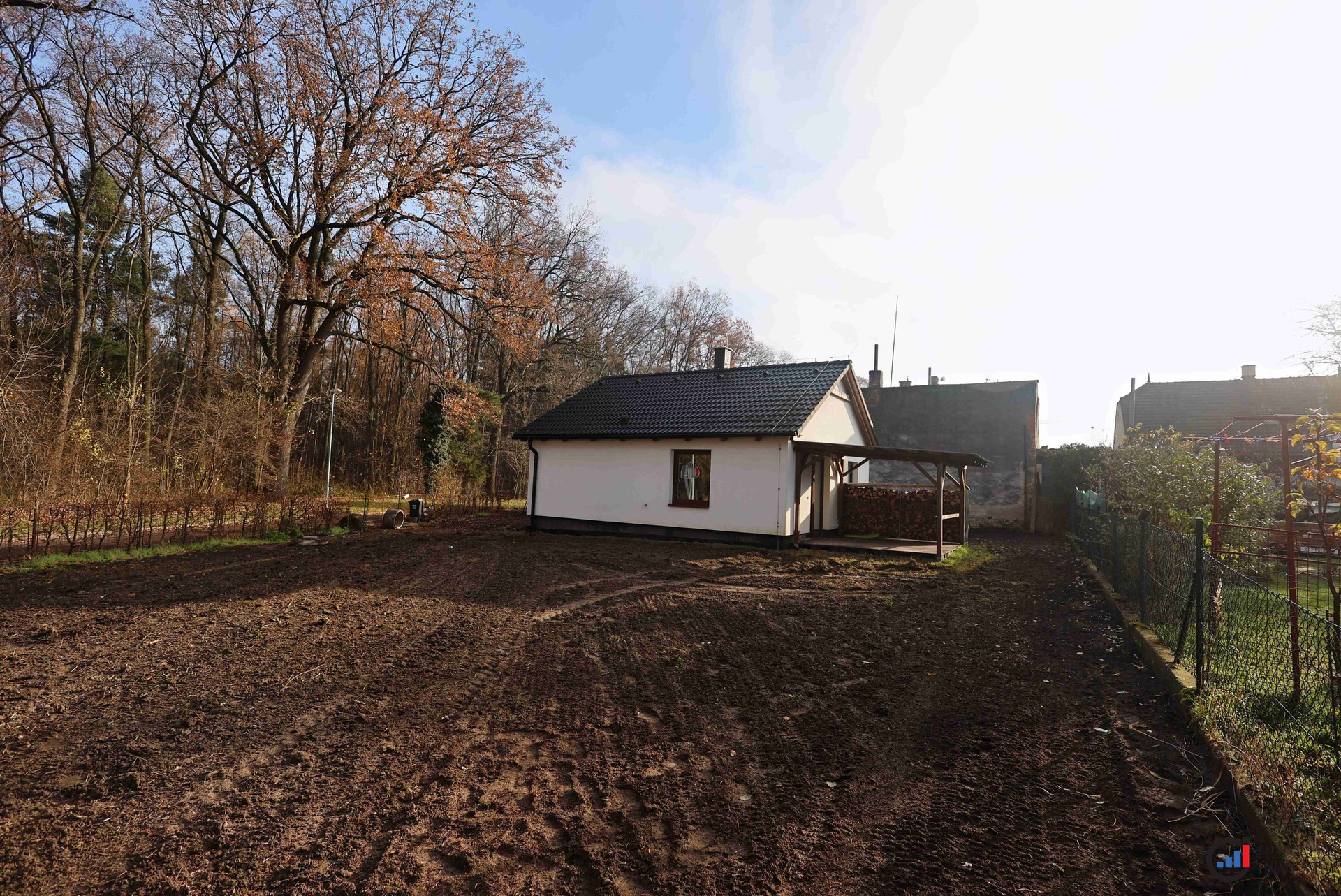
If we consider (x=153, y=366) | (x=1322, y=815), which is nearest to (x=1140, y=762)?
(x=1322, y=815)

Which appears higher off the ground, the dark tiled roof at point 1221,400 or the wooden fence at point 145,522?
the dark tiled roof at point 1221,400

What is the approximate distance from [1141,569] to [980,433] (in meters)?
17.3

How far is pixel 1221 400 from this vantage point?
2858cm

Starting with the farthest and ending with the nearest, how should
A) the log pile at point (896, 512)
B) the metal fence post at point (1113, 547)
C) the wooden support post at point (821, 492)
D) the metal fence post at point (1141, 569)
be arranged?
Answer: 1. the wooden support post at point (821, 492)
2. the log pile at point (896, 512)
3. the metal fence post at point (1113, 547)
4. the metal fence post at point (1141, 569)

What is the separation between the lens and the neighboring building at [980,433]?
21672 mm

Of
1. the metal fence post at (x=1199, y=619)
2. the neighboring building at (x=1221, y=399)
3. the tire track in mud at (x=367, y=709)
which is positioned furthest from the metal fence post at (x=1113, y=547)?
the neighboring building at (x=1221, y=399)

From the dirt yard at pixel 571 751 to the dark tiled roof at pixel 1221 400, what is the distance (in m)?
26.3

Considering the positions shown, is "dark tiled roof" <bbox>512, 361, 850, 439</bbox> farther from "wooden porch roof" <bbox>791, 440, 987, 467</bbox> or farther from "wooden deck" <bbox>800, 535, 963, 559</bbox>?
"wooden deck" <bbox>800, 535, 963, 559</bbox>

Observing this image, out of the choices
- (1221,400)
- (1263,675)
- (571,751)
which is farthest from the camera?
(1221,400)

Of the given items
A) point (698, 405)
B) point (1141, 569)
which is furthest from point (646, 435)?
point (1141, 569)

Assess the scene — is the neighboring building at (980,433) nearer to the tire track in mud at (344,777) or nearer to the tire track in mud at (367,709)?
the tire track in mud at (367,709)

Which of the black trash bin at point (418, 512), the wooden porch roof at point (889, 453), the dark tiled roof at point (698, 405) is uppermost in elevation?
the dark tiled roof at point (698, 405)

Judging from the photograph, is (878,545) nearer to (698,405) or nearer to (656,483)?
(656,483)

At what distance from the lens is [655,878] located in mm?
2729
